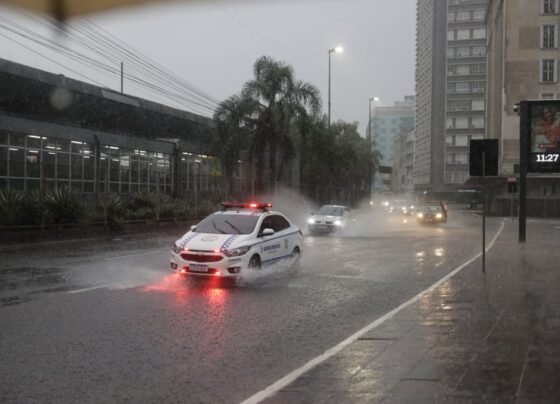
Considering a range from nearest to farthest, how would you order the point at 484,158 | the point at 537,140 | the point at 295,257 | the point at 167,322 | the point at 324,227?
the point at 167,322 < the point at 484,158 < the point at 295,257 < the point at 537,140 < the point at 324,227

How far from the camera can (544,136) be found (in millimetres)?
24906

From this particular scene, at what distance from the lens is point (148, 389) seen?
562 centimetres

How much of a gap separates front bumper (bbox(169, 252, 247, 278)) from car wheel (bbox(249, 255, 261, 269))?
0.43 m

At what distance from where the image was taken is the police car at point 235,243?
40.1 ft

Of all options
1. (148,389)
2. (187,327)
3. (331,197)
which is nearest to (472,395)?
(148,389)

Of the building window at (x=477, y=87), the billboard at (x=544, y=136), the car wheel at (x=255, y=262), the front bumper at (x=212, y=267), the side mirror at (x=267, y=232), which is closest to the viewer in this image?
the front bumper at (x=212, y=267)

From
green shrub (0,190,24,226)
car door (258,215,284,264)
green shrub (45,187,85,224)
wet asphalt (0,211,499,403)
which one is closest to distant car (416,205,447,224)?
green shrub (45,187,85,224)

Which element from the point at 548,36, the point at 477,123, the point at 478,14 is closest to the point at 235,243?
the point at 548,36

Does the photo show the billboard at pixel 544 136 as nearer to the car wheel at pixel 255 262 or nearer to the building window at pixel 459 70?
the car wheel at pixel 255 262

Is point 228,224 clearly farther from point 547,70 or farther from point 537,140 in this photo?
point 547,70

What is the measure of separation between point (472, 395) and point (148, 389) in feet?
8.93

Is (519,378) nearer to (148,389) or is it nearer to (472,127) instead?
(148,389)

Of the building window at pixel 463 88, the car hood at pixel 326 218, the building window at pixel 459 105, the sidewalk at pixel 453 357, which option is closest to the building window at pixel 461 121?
the building window at pixel 459 105

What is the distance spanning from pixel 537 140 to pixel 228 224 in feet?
53.2
